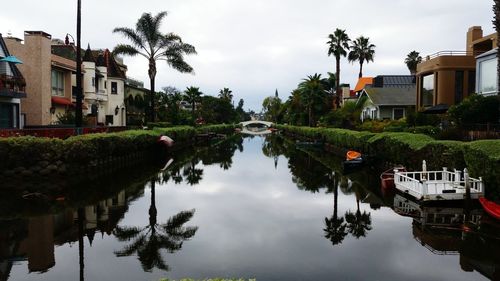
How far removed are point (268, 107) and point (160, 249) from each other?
15058cm

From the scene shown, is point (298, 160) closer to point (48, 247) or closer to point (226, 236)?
point (226, 236)

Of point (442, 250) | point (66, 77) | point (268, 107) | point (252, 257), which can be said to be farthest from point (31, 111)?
point (268, 107)

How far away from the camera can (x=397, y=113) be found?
5609 centimetres

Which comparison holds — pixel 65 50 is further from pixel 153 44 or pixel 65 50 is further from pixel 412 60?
pixel 412 60

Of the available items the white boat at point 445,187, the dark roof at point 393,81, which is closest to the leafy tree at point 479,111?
the white boat at point 445,187

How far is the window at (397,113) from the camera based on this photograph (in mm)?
55812

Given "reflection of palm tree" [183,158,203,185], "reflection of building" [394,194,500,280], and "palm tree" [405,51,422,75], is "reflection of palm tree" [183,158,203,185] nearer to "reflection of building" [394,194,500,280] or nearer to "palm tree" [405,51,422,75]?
A: "reflection of building" [394,194,500,280]

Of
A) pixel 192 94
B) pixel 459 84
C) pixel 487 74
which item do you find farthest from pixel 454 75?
pixel 192 94

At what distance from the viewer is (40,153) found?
20.9 metres

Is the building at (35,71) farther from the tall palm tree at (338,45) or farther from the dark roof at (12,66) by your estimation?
the tall palm tree at (338,45)

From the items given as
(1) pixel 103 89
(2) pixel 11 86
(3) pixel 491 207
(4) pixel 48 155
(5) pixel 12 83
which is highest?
(1) pixel 103 89

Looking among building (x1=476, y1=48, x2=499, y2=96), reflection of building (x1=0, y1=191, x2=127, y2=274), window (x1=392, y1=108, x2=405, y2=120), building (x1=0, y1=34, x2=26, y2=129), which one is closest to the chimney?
building (x1=476, y1=48, x2=499, y2=96)

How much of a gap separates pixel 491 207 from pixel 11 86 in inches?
1281

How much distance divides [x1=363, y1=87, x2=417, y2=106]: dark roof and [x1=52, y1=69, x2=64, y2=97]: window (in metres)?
37.7
